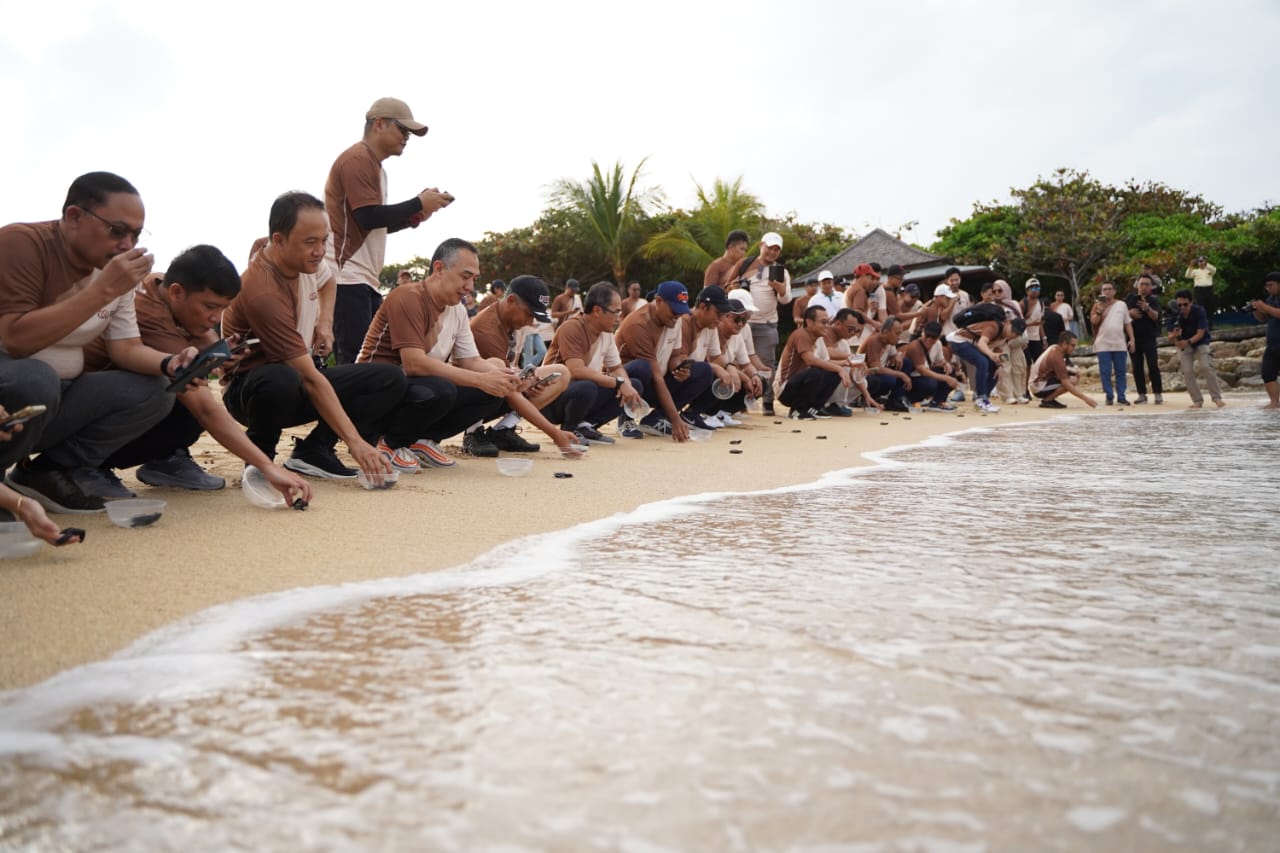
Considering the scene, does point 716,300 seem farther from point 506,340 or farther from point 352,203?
point 352,203

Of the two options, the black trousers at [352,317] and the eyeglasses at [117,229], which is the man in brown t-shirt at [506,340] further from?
the eyeglasses at [117,229]

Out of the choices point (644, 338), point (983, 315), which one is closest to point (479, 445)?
point (644, 338)

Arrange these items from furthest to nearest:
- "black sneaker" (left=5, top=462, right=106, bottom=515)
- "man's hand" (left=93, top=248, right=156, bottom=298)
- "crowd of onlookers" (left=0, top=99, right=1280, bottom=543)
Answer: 1. "black sneaker" (left=5, top=462, right=106, bottom=515)
2. "crowd of onlookers" (left=0, top=99, right=1280, bottom=543)
3. "man's hand" (left=93, top=248, right=156, bottom=298)

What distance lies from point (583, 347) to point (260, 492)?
3.22 m

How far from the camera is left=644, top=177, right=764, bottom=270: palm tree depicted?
81.4ft

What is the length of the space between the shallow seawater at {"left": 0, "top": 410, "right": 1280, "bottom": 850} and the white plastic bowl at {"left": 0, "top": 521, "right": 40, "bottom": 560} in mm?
773

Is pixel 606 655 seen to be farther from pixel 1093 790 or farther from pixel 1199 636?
pixel 1199 636

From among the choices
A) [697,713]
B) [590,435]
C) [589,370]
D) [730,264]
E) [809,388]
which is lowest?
[697,713]

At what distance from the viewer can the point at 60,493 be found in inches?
112

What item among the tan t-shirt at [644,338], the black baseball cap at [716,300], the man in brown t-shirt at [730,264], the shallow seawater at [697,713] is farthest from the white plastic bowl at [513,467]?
the man in brown t-shirt at [730,264]

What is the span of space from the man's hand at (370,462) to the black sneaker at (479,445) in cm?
177

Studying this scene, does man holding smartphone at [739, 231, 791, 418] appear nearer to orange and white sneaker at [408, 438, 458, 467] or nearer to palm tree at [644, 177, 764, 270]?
orange and white sneaker at [408, 438, 458, 467]

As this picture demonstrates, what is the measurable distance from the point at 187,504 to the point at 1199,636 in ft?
9.54

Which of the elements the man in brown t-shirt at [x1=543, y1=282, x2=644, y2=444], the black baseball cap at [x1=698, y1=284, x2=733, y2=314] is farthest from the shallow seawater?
the black baseball cap at [x1=698, y1=284, x2=733, y2=314]
